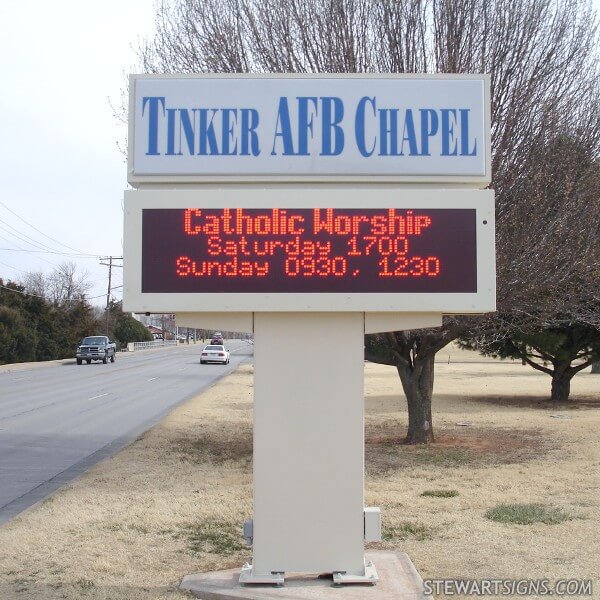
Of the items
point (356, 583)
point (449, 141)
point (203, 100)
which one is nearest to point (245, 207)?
point (203, 100)

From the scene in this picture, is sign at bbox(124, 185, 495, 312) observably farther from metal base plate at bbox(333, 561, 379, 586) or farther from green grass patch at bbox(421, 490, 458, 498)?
green grass patch at bbox(421, 490, 458, 498)

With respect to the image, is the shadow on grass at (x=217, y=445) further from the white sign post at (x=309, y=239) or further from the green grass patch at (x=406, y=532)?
the white sign post at (x=309, y=239)

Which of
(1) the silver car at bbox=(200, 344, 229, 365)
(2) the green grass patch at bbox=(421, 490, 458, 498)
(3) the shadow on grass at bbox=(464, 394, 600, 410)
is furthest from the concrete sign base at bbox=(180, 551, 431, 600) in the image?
(1) the silver car at bbox=(200, 344, 229, 365)

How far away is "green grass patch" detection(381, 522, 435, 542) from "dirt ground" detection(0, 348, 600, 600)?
0.06 feet

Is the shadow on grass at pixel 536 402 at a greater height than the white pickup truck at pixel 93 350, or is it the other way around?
the white pickup truck at pixel 93 350

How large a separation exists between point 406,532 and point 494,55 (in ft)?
25.7

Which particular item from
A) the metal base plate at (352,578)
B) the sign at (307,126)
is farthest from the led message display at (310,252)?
the metal base plate at (352,578)

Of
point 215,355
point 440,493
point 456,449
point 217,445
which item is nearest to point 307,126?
point 440,493

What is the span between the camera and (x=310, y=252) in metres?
5.82

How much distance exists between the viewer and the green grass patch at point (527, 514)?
841 cm

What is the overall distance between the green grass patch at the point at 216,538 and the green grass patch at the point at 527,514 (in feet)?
8.73

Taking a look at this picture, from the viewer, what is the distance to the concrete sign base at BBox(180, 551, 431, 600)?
5.79 metres

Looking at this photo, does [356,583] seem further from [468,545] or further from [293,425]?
[468,545]

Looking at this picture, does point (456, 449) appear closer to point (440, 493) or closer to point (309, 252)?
point (440, 493)
